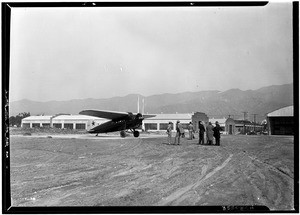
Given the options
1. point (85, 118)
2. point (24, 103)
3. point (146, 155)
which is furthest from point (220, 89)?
point (24, 103)

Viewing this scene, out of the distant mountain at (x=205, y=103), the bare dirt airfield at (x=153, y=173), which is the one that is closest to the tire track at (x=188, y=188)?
the bare dirt airfield at (x=153, y=173)

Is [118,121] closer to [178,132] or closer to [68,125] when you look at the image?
[68,125]

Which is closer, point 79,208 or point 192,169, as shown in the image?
point 79,208

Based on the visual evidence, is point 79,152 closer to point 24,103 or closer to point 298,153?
point 24,103

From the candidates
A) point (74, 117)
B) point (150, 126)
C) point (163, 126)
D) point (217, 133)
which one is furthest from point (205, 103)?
point (74, 117)

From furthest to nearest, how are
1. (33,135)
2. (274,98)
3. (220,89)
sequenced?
(33,135), (220,89), (274,98)
